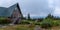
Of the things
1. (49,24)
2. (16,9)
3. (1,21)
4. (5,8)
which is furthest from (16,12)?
(49,24)

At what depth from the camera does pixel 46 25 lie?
57.2 feet

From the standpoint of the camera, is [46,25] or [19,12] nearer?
[46,25]

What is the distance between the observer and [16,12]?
40375mm

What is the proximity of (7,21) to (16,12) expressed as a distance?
14.6 m

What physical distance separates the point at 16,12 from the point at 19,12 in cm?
139

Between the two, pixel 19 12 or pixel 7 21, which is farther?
pixel 19 12

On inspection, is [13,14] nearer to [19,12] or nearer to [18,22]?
[19,12]

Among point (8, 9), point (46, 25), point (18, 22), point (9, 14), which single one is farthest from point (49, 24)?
point (8, 9)

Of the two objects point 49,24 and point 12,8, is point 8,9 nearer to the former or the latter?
point 12,8

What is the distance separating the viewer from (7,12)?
40.1 meters

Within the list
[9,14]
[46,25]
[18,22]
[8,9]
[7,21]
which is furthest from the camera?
[8,9]

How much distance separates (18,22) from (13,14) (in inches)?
632

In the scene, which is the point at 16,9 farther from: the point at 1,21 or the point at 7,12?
the point at 1,21

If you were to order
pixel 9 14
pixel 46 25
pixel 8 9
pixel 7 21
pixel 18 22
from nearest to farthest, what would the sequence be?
pixel 46 25 → pixel 18 22 → pixel 7 21 → pixel 9 14 → pixel 8 9
